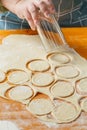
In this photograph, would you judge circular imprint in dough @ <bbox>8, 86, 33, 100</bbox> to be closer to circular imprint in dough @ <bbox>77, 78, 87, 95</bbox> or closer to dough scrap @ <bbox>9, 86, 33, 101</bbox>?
dough scrap @ <bbox>9, 86, 33, 101</bbox>

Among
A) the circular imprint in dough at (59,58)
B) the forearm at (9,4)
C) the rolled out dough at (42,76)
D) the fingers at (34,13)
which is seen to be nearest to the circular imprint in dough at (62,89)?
the rolled out dough at (42,76)

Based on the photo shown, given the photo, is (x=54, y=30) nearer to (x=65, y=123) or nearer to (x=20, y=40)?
(x=20, y=40)

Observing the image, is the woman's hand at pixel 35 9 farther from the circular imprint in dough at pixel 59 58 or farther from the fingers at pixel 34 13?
the circular imprint in dough at pixel 59 58

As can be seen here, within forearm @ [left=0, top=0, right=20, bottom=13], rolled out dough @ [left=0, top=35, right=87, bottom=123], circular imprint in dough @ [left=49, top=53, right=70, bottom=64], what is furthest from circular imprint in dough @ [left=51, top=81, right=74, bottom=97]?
forearm @ [left=0, top=0, right=20, bottom=13]

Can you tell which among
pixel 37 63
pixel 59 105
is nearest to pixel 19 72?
pixel 37 63

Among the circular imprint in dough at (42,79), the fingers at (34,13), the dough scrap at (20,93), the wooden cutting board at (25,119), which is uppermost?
the fingers at (34,13)

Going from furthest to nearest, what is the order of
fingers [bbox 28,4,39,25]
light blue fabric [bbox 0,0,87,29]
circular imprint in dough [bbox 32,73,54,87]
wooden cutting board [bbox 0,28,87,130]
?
light blue fabric [bbox 0,0,87,29] < fingers [bbox 28,4,39,25] < circular imprint in dough [bbox 32,73,54,87] < wooden cutting board [bbox 0,28,87,130]
